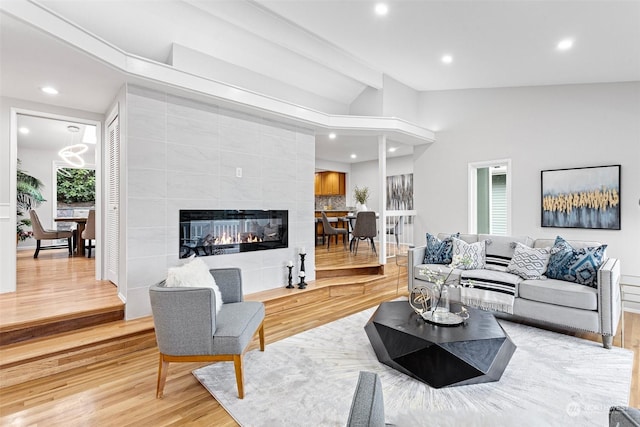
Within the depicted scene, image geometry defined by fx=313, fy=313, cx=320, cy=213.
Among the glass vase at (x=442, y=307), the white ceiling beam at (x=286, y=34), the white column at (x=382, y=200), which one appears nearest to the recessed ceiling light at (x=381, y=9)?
the white ceiling beam at (x=286, y=34)

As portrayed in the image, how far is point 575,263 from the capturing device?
326 centimetres

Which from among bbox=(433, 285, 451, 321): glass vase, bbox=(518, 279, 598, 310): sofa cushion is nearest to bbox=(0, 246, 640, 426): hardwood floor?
bbox=(518, 279, 598, 310): sofa cushion

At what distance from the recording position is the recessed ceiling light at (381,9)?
309cm

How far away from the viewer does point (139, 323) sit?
3.02 m

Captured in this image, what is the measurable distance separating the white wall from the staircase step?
4.88 m

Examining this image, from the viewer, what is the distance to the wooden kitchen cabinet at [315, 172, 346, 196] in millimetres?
9195

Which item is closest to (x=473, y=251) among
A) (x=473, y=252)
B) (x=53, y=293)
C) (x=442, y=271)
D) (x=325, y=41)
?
(x=473, y=252)

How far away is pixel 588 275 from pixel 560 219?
1603 mm

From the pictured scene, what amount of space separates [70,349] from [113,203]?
1804 mm

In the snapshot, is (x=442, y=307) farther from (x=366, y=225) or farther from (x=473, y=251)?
(x=366, y=225)

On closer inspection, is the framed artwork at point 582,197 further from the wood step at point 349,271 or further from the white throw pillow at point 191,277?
the white throw pillow at point 191,277

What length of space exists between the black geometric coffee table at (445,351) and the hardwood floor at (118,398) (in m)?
0.88

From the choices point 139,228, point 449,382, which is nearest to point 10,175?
point 139,228

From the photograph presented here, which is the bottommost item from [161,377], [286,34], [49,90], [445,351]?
[161,377]
